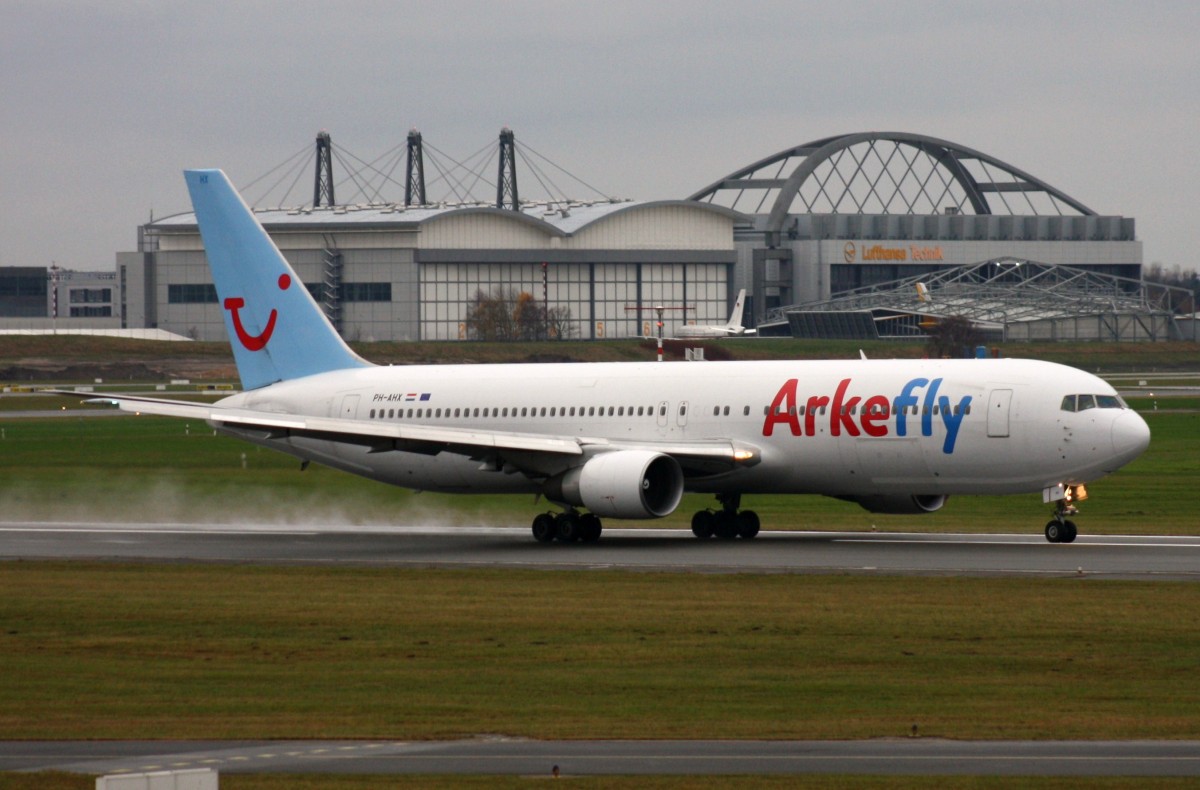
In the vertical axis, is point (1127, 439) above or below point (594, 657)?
above

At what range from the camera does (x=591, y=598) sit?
102ft

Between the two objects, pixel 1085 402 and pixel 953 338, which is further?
pixel 953 338

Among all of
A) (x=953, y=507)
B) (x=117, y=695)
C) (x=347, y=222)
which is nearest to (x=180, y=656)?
(x=117, y=695)

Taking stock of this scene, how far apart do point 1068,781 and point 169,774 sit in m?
7.86

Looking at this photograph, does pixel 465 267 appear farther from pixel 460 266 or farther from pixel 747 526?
pixel 747 526

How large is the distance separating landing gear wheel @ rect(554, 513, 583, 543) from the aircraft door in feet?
31.7

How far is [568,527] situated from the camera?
141ft

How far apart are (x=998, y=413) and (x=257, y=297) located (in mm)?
20810

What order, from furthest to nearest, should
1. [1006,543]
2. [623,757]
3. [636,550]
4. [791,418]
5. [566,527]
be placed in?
[566,527] → [791,418] → [636,550] → [1006,543] → [623,757]

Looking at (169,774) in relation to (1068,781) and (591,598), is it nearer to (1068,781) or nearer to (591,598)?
(1068,781)

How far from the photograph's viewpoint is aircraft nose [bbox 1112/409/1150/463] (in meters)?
38.6

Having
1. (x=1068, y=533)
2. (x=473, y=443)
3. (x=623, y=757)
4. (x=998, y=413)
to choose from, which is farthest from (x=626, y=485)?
(x=623, y=757)

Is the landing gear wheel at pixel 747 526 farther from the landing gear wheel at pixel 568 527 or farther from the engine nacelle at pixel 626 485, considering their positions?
the landing gear wheel at pixel 568 527

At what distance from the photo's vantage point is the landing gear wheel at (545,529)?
142 ft
